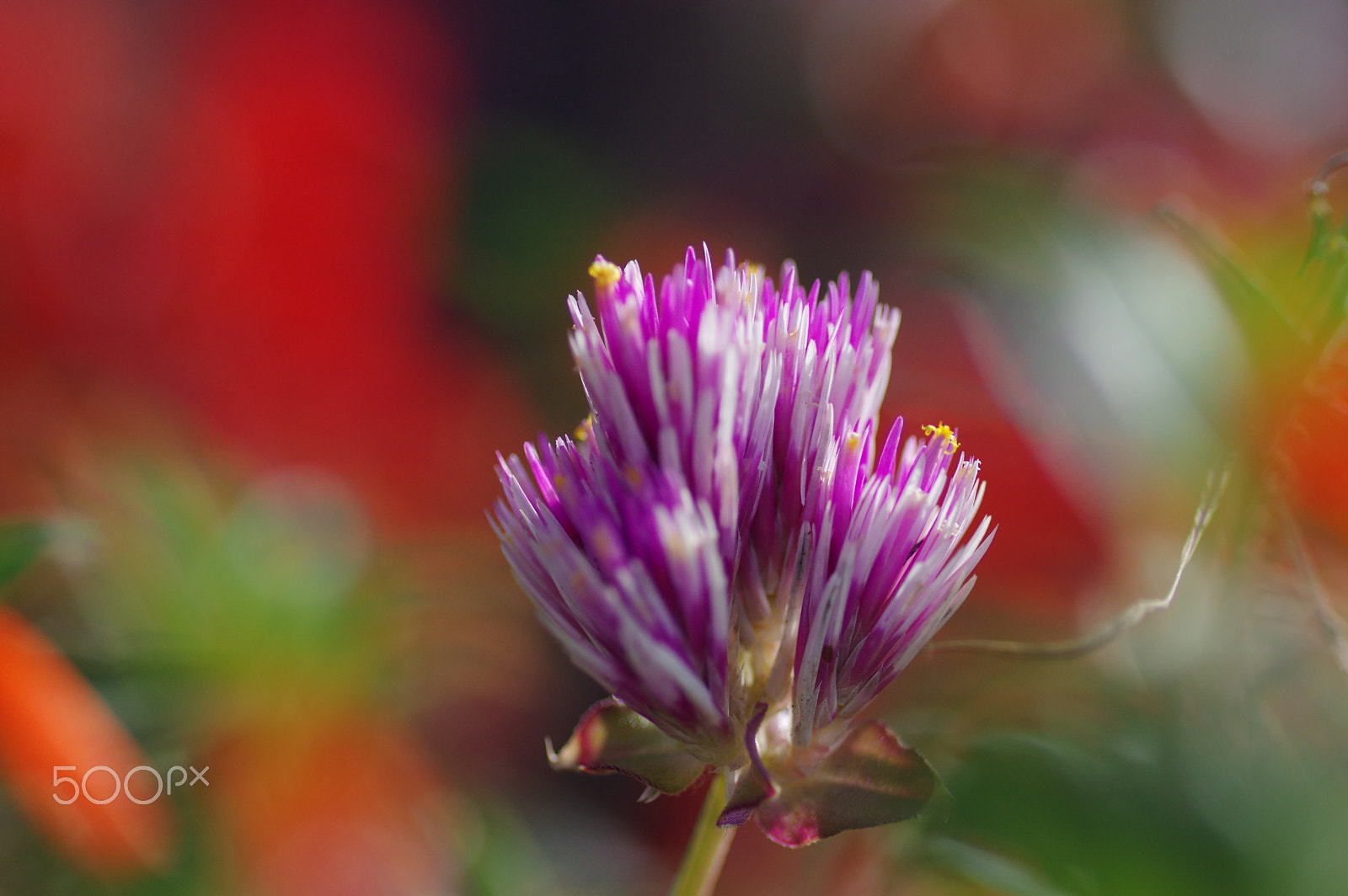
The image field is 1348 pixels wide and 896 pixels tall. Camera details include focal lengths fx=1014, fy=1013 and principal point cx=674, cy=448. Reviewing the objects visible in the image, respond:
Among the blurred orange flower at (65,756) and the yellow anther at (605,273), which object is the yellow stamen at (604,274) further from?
the blurred orange flower at (65,756)

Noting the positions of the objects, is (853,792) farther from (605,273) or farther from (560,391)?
(560,391)

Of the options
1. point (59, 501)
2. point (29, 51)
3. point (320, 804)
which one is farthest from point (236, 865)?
point (29, 51)

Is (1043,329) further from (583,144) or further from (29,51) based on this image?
(29,51)

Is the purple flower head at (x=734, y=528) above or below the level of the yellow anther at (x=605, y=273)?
below

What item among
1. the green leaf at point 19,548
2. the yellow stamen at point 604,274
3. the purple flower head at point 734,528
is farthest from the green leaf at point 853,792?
the green leaf at point 19,548

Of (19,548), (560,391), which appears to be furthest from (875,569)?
(560,391)

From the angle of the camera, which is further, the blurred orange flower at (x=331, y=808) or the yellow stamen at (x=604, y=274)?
the blurred orange flower at (x=331, y=808)
